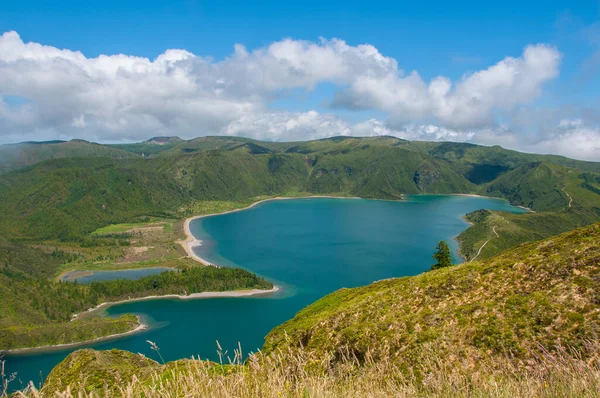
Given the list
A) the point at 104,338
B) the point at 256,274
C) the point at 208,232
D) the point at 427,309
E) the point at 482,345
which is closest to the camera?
the point at 482,345

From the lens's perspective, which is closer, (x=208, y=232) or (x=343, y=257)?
(x=343, y=257)

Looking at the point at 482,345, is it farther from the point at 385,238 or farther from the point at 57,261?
the point at 57,261

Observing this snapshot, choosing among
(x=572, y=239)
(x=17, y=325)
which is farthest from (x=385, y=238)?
(x=572, y=239)

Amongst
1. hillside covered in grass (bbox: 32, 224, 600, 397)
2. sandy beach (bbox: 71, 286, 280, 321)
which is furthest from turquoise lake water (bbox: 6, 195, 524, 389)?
hillside covered in grass (bbox: 32, 224, 600, 397)

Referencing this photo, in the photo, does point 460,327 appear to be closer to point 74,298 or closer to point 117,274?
point 74,298

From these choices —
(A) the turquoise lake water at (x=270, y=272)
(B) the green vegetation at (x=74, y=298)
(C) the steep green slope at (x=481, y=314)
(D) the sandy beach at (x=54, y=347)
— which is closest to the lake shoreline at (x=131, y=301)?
(D) the sandy beach at (x=54, y=347)

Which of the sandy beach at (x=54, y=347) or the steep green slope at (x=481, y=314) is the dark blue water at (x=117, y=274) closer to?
the sandy beach at (x=54, y=347)

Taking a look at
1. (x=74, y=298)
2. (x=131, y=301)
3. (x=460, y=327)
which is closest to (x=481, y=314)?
(x=460, y=327)
